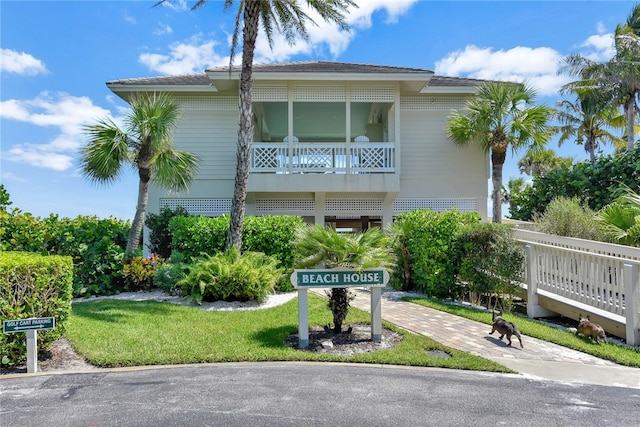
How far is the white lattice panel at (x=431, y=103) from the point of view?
13.6 metres

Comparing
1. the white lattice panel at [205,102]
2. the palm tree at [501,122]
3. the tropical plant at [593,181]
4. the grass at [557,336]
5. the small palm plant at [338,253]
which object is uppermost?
the white lattice panel at [205,102]

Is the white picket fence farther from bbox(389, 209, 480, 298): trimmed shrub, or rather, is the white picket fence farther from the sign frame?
the sign frame

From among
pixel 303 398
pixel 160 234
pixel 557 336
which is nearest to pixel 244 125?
pixel 160 234

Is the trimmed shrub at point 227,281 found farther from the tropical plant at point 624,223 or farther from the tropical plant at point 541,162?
the tropical plant at point 541,162

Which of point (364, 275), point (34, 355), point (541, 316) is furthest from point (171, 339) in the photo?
point (541, 316)

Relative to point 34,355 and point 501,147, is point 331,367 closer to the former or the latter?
point 34,355

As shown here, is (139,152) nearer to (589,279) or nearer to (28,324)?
(28,324)

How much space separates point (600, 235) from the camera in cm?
877

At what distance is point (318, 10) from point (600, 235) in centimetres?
930

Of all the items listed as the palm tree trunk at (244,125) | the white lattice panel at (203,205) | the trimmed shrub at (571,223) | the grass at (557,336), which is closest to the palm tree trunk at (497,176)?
the trimmed shrub at (571,223)

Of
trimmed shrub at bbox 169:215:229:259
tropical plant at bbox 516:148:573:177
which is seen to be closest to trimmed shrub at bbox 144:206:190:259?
trimmed shrub at bbox 169:215:229:259

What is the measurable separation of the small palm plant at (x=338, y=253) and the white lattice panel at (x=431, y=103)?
30.1 ft

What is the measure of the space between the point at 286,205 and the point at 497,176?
7499 mm

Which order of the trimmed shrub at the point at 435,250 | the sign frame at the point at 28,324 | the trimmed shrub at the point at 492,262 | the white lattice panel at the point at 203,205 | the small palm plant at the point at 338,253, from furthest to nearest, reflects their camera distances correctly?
the white lattice panel at the point at 203,205 → the trimmed shrub at the point at 435,250 → the trimmed shrub at the point at 492,262 → the small palm plant at the point at 338,253 → the sign frame at the point at 28,324
